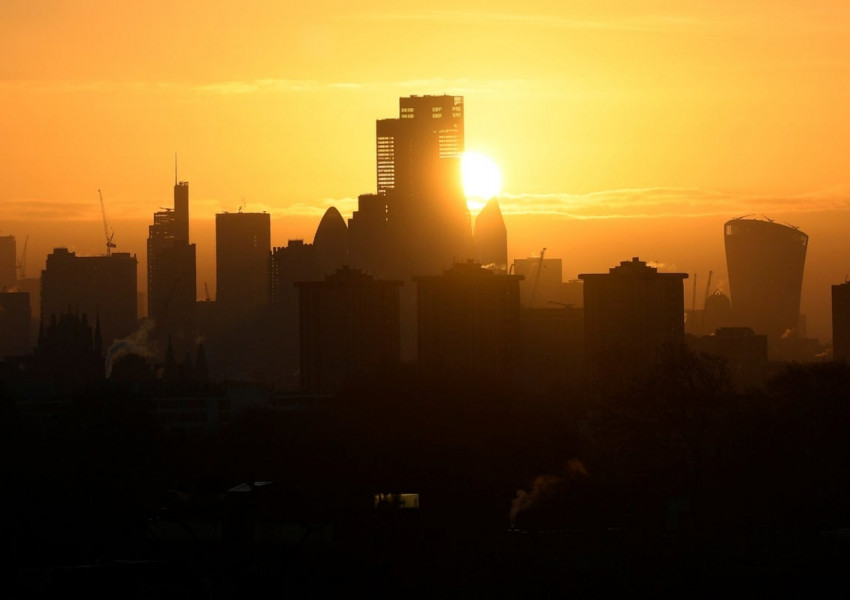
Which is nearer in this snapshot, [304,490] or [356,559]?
[356,559]

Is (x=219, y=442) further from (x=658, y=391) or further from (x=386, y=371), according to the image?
(x=386, y=371)

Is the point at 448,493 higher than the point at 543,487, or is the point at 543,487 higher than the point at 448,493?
the point at 543,487

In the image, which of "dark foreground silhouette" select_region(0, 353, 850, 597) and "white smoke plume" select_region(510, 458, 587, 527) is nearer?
"dark foreground silhouette" select_region(0, 353, 850, 597)

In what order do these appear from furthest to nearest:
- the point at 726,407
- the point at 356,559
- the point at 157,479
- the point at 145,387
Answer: the point at 145,387 → the point at 726,407 → the point at 157,479 → the point at 356,559

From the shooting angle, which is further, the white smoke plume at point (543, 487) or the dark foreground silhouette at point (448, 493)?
the white smoke plume at point (543, 487)

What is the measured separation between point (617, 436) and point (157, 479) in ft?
74.2

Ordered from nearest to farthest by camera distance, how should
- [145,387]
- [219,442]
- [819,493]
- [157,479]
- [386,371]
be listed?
[819,493], [157,479], [219,442], [386,371], [145,387]

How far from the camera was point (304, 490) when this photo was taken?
3209 inches

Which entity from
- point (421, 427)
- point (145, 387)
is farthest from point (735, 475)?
point (145, 387)

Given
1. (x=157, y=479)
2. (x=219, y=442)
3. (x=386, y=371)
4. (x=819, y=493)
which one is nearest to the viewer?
(x=819, y=493)

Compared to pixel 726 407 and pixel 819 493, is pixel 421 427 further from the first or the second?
pixel 819 493

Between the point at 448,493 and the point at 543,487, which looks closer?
the point at 543,487

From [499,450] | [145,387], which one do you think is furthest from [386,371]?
[499,450]

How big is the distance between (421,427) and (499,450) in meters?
14.7
